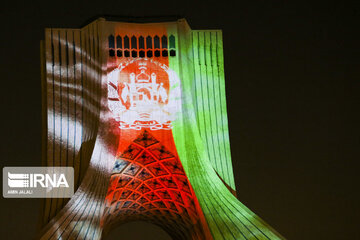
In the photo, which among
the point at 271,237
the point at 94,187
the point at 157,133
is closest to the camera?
the point at 271,237

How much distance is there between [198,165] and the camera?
11289 mm

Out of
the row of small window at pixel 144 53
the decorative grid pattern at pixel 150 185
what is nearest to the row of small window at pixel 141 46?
the row of small window at pixel 144 53

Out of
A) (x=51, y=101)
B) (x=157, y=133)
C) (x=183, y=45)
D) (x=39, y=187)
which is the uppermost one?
(x=183, y=45)

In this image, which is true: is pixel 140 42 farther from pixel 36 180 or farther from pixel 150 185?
pixel 36 180

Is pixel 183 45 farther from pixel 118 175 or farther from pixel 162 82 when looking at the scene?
pixel 118 175

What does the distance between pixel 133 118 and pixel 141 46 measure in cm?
147

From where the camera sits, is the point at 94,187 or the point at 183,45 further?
the point at 183,45

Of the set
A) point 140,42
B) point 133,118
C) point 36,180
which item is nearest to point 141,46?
point 140,42

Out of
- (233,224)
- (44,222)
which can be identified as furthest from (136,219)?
(233,224)

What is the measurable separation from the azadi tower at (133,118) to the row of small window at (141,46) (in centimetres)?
2

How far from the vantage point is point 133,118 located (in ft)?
37.7

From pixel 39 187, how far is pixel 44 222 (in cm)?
91

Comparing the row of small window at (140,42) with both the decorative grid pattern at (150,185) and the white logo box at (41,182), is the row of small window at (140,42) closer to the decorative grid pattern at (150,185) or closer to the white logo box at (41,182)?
the decorative grid pattern at (150,185)

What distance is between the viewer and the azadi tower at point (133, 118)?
36.6 ft
